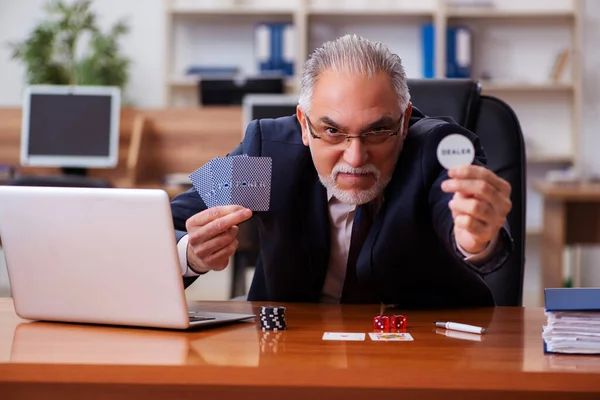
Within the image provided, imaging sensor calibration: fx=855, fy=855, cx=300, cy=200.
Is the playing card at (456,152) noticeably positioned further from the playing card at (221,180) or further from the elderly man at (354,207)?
the playing card at (221,180)

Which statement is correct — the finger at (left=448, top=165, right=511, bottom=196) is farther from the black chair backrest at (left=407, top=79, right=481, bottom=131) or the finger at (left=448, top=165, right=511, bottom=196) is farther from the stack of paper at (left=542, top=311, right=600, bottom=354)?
the black chair backrest at (left=407, top=79, right=481, bottom=131)

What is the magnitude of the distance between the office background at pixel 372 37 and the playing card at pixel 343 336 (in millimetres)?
4144

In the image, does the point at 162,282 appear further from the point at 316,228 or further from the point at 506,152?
the point at 506,152

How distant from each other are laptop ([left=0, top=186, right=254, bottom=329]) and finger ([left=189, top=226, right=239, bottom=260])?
0.13m

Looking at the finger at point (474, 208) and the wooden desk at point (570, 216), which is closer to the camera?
the finger at point (474, 208)

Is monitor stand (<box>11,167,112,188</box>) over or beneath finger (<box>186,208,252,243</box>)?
over

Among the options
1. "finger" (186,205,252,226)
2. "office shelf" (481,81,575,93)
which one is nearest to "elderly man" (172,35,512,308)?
"finger" (186,205,252,226)

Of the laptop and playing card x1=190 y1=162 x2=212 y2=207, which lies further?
playing card x1=190 y1=162 x2=212 y2=207

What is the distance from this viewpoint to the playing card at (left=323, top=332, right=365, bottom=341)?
1203 mm

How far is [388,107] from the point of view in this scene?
4.98ft

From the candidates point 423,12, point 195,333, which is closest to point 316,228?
point 195,333

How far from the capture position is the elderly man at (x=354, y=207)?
147 cm

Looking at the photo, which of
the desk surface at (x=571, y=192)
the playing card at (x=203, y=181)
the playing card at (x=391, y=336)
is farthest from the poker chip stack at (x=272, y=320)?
the desk surface at (x=571, y=192)

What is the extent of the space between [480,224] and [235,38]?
4.44 m
